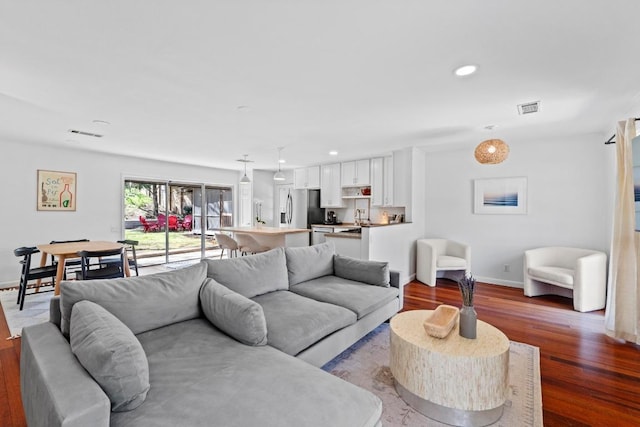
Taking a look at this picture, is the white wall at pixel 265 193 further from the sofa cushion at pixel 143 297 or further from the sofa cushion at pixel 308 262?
the sofa cushion at pixel 143 297

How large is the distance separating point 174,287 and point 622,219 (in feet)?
14.0

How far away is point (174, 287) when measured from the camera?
209cm

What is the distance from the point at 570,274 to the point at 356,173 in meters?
3.88

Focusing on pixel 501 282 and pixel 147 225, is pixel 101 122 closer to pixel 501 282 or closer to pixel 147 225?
pixel 147 225

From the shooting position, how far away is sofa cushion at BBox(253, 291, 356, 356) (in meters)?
1.95

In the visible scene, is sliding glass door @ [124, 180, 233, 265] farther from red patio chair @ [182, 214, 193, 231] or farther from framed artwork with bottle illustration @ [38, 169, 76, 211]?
framed artwork with bottle illustration @ [38, 169, 76, 211]

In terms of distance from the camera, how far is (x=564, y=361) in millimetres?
2529

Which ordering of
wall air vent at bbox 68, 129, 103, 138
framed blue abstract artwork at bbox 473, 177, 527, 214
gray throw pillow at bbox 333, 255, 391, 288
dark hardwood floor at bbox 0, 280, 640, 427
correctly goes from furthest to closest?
1. framed blue abstract artwork at bbox 473, 177, 527, 214
2. wall air vent at bbox 68, 129, 103, 138
3. gray throw pillow at bbox 333, 255, 391, 288
4. dark hardwood floor at bbox 0, 280, 640, 427

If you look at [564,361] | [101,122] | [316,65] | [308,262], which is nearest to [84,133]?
[101,122]

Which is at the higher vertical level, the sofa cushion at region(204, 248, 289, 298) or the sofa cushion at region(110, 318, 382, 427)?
the sofa cushion at region(204, 248, 289, 298)

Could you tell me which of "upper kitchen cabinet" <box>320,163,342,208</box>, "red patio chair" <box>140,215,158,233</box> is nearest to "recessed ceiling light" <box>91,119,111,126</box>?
"red patio chair" <box>140,215,158,233</box>

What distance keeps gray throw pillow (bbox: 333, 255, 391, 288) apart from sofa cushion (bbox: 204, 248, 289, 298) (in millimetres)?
756

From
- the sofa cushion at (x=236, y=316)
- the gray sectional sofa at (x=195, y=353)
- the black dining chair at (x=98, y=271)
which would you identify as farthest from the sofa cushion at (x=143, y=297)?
the black dining chair at (x=98, y=271)

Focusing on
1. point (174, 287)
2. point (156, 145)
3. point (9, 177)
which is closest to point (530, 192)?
point (174, 287)
